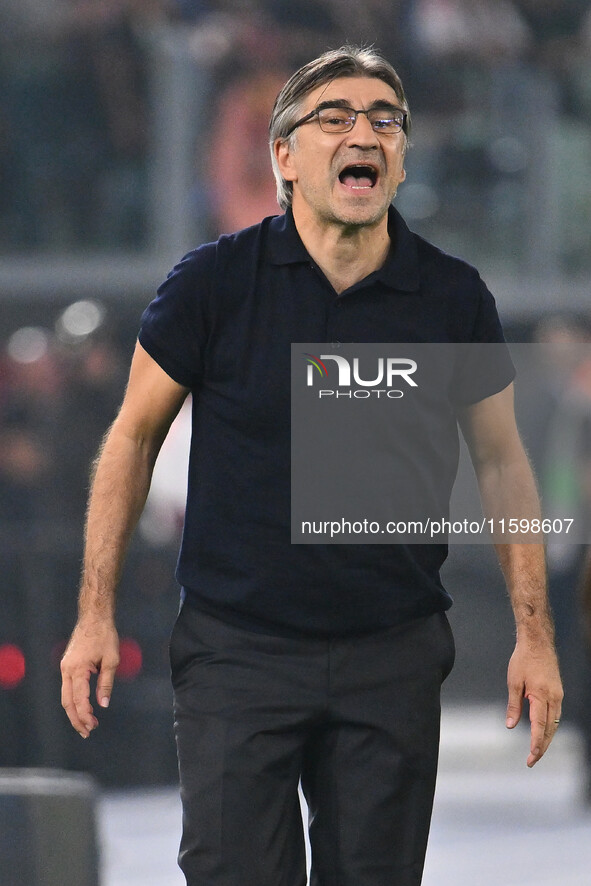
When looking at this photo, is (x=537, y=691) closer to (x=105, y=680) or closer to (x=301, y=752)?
(x=301, y=752)

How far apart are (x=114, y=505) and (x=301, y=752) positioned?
52 cm

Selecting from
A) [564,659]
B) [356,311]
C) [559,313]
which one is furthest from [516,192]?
[356,311]

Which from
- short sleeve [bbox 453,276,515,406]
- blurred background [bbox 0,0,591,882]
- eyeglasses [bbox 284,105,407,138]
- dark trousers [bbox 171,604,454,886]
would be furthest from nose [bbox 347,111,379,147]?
blurred background [bbox 0,0,591,882]

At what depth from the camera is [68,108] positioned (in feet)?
28.4

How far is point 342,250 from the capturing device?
279 cm

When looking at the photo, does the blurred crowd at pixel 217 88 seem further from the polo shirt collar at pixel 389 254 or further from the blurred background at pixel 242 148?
the polo shirt collar at pixel 389 254

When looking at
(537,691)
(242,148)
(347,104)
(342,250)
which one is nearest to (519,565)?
(537,691)

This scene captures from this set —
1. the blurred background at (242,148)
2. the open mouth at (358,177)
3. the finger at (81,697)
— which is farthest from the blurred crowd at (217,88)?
the finger at (81,697)

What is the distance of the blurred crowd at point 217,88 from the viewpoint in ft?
28.4

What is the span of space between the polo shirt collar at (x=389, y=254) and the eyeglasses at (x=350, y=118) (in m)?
0.19

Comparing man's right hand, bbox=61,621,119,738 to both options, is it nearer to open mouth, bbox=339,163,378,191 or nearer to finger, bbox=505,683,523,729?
finger, bbox=505,683,523,729

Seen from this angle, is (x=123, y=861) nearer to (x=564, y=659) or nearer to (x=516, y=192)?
(x=564, y=659)

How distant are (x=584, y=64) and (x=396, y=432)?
666 cm
